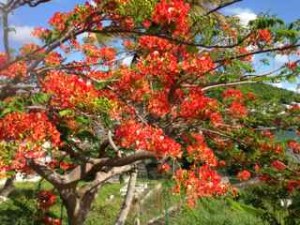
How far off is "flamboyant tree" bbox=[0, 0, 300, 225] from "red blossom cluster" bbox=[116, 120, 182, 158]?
0.01 meters

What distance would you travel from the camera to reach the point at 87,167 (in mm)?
8656

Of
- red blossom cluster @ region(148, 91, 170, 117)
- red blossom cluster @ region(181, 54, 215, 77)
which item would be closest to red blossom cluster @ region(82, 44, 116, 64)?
red blossom cluster @ region(148, 91, 170, 117)

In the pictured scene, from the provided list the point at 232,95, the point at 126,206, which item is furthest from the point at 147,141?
the point at 232,95

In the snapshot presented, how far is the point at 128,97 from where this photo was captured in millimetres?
8758

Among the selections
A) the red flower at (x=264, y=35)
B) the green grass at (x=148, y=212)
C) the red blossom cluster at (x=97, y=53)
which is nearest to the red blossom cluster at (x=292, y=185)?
the green grass at (x=148, y=212)

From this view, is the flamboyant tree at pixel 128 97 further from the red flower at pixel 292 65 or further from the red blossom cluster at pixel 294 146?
the red blossom cluster at pixel 294 146

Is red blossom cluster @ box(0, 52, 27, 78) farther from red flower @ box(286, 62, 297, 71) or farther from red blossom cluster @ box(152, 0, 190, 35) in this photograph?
red flower @ box(286, 62, 297, 71)

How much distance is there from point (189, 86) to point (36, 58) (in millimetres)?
3544

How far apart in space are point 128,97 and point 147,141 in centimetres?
119

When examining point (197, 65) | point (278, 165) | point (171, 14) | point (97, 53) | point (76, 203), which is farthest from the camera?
point (278, 165)

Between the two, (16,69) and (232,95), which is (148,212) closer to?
(232,95)

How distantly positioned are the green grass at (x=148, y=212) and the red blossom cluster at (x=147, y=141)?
482 centimetres

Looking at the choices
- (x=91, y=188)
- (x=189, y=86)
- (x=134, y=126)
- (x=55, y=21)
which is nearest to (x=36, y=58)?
(x=55, y=21)

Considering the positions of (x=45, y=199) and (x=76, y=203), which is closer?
(x=76, y=203)
